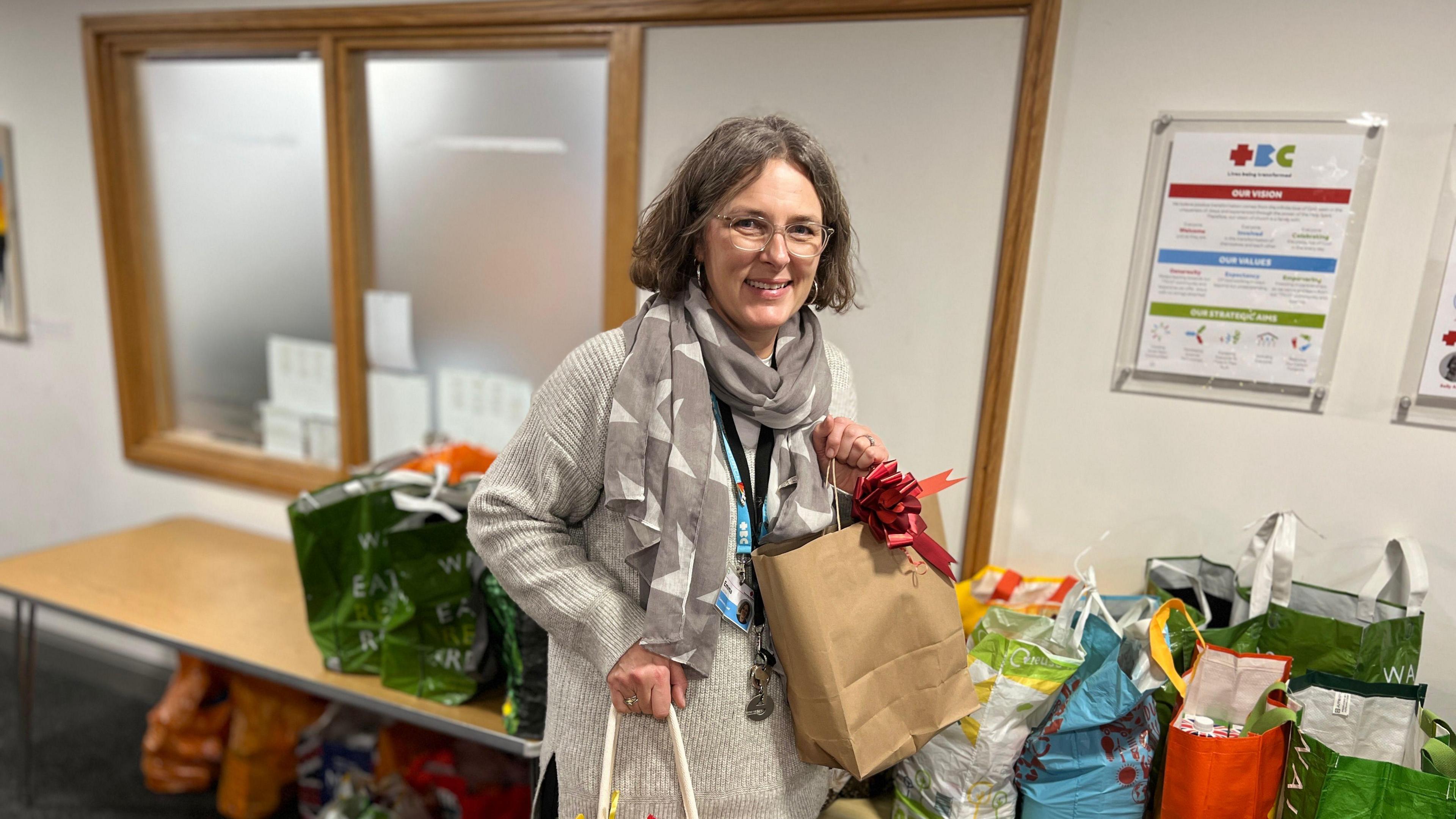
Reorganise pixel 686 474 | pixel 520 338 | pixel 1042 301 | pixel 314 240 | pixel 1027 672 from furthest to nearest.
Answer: pixel 314 240 → pixel 520 338 → pixel 1042 301 → pixel 1027 672 → pixel 686 474

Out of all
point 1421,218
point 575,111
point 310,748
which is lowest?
point 310,748

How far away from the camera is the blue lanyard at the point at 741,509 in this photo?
47.6 inches

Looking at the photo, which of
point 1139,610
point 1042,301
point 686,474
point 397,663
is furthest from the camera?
point 397,663

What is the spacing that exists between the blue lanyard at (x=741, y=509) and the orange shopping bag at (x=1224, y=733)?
0.79m

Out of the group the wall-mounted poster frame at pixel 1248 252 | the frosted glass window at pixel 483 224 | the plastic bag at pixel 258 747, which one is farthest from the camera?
the plastic bag at pixel 258 747

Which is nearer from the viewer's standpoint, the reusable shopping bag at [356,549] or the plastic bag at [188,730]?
the reusable shopping bag at [356,549]

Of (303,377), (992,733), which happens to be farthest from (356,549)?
(992,733)

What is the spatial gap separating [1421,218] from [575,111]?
1.86m

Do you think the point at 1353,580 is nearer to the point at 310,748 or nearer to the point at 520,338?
the point at 520,338

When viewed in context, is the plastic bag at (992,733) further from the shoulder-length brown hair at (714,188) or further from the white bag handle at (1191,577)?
the shoulder-length brown hair at (714,188)

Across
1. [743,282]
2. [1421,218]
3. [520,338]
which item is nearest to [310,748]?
[520,338]

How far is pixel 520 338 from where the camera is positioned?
239 centimetres

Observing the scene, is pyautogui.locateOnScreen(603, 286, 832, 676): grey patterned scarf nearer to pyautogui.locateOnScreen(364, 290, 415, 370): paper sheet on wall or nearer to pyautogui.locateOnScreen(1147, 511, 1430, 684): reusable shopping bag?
pyautogui.locateOnScreen(1147, 511, 1430, 684): reusable shopping bag

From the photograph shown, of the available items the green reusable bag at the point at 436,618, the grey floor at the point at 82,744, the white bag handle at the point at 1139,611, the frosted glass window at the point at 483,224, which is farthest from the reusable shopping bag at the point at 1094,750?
the grey floor at the point at 82,744
